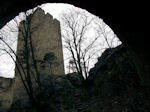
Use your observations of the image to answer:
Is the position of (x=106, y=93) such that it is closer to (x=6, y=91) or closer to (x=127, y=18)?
(x=127, y=18)

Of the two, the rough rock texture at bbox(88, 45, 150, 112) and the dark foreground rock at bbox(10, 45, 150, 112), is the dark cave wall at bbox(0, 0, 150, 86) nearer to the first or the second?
the dark foreground rock at bbox(10, 45, 150, 112)

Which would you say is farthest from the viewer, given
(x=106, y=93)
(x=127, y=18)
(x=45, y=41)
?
(x=45, y=41)

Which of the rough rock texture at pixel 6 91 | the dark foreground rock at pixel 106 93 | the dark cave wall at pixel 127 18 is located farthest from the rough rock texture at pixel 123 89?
the rough rock texture at pixel 6 91

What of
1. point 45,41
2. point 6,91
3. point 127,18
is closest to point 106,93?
point 127,18

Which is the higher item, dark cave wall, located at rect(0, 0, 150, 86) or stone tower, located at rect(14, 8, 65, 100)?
stone tower, located at rect(14, 8, 65, 100)

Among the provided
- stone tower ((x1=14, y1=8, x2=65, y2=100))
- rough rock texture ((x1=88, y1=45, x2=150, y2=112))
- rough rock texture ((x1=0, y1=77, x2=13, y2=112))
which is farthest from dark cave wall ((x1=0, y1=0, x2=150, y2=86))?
rough rock texture ((x1=0, y1=77, x2=13, y2=112))

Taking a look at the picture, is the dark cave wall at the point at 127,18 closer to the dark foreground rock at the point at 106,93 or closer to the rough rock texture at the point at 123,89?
the dark foreground rock at the point at 106,93

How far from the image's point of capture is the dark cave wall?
1470 millimetres

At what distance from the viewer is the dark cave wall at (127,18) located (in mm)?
1470

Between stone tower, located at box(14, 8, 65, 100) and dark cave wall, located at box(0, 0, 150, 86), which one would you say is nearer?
dark cave wall, located at box(0, 0, 150, 86)

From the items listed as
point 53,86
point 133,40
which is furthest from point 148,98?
point 53,86

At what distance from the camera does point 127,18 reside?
63.4 inches

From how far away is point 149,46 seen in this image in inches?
58.0

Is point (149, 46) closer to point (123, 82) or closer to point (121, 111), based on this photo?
point (121, 111)
